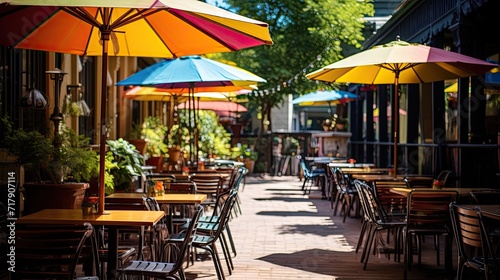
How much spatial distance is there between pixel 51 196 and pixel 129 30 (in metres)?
1.77

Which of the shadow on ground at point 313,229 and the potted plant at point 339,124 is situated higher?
the potted plant at point 339,124

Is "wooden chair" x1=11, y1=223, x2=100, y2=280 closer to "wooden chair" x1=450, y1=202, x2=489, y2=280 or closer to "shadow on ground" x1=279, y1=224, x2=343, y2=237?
"wooden chair" x1=450, y1=202, x2=489, y2=280

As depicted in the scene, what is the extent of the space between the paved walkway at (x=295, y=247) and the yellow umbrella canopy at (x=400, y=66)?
166 centimetres

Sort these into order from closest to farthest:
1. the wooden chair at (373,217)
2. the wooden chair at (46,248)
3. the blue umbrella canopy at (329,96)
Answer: the wooden chair at (46,248)
the wooden chair at (373,217)
the blue umbrella canopy at (329,96)

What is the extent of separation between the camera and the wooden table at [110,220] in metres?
5.09

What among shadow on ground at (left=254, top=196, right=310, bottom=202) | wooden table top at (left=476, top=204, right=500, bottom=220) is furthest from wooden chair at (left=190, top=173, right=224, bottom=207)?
shadow on ground at (left=254, top=196, right=310, bottom=202)

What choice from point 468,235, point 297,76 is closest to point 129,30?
point 468,235

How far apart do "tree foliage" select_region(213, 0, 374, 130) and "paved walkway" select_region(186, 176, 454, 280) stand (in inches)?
276

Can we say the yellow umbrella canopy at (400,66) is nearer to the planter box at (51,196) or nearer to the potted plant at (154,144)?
the planter box at (51,196)

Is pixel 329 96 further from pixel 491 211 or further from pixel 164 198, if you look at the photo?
pixel 491 211

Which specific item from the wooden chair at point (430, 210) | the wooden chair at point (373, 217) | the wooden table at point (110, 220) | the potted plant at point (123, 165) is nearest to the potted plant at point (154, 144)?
the potted plant at point (123, 165)

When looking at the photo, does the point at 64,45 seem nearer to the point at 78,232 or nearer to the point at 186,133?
the point at 78,232

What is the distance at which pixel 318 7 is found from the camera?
21031 mm

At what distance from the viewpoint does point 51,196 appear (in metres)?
7.17
